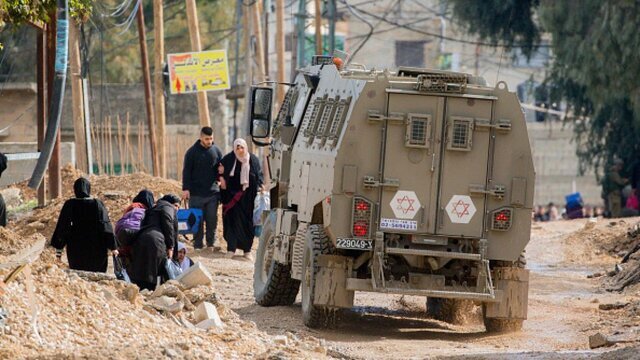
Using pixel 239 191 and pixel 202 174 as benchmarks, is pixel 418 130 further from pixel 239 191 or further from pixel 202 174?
pixel 202 174

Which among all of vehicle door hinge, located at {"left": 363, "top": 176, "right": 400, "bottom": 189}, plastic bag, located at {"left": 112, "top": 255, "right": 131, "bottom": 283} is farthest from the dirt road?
vehicle door hinge, located at {"left": 363, "top": 176, "right": 400, "bottom": 189}

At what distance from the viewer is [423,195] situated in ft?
44.4

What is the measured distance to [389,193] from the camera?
1348cm

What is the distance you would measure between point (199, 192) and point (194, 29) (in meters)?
7.80

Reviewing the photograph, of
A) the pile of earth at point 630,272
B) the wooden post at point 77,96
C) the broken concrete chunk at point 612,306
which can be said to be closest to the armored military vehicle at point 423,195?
the broken concrete chunk at point 612,306

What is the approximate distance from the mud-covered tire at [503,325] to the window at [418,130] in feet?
6.50

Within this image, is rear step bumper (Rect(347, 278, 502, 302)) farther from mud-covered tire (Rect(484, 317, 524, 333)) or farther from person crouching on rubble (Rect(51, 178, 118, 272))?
person crouching on rubble (Rect(51, 178, 118, 272))

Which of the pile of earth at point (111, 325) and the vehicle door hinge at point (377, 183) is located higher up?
the vehicle door hinge at point (377, 183)

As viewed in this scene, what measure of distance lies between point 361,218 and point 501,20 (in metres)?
26.7

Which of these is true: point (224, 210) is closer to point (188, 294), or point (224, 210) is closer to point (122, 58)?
point (188, 294)

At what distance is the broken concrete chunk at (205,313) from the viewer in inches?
467

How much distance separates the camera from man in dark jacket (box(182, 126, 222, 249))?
67.5 ft

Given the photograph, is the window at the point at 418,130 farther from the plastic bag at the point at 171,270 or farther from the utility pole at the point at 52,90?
the utility pole at the point at 52,90

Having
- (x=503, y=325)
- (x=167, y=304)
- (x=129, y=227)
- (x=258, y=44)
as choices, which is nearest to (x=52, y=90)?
(x=129, y=227)
